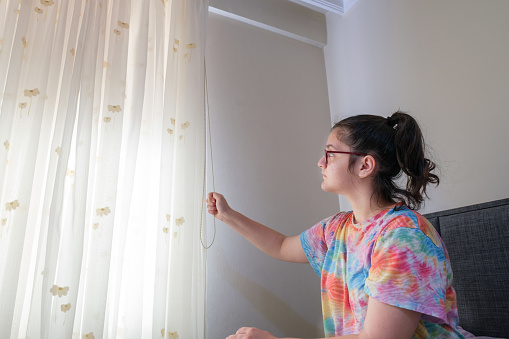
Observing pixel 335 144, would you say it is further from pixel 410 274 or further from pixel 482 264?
pixel 482 264

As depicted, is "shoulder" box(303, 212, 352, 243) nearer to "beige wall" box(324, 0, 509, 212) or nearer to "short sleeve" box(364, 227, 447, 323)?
"short sleeve" box(364, 227, 447, 323)

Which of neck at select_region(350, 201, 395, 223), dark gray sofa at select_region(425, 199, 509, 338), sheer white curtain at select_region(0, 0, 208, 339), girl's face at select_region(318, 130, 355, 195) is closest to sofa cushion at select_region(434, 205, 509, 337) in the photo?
dark gray sofa at select_region(425, 199, 509, 338)

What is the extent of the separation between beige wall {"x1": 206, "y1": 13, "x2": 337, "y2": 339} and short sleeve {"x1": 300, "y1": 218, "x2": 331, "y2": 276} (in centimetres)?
61

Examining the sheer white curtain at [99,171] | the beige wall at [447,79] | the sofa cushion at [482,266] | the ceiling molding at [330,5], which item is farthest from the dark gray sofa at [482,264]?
the ceiling molding at [330,5]

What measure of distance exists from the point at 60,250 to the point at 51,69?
672 millimetres

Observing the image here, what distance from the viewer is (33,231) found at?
4.07ft

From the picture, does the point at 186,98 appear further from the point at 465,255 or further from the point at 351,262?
the point at 465,255

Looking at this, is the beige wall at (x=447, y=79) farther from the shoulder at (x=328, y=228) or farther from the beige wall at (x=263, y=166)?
the shoulder at (x=328, y=228)

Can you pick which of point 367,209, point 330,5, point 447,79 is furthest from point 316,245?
point 330,5

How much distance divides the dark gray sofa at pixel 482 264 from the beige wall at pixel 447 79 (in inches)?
8.2

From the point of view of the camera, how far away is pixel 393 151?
3.64 ft

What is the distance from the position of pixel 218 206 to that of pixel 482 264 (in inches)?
38.2

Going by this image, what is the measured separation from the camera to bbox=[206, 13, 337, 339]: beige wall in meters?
Result: 1.75

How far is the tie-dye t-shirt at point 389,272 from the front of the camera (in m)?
0.81
